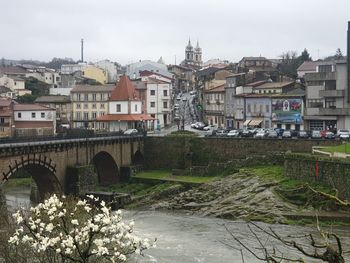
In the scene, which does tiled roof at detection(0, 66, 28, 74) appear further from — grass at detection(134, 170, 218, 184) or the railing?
grass at detection(134, 170, 218, 184)

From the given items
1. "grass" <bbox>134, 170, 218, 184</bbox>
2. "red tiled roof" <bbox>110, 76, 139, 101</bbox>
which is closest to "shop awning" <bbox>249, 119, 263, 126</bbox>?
"red tiled roof" <bbox>110, 76, 139, 101</bbox>

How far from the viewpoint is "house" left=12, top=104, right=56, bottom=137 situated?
3204 inches

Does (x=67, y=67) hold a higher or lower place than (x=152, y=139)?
higher

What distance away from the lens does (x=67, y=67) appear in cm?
17850

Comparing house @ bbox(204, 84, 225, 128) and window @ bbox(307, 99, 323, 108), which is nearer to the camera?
window @ bbox(307, 99, 323, 108)

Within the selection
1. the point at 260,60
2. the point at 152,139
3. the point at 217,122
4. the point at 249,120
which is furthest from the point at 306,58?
the point at 152,139

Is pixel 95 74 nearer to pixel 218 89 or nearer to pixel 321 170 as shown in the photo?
pixel 218 89

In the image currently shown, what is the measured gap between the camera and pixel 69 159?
52.1m

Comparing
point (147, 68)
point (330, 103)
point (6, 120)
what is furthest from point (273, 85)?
point (147, 68)

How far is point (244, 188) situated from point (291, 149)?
1331 cm

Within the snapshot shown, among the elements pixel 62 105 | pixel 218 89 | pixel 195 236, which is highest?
pixel 218 89

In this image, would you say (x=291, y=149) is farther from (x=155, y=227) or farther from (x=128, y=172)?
(x=155, y=227)

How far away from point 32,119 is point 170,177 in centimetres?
3207

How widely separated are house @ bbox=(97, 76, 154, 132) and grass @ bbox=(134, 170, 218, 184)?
11260mm
